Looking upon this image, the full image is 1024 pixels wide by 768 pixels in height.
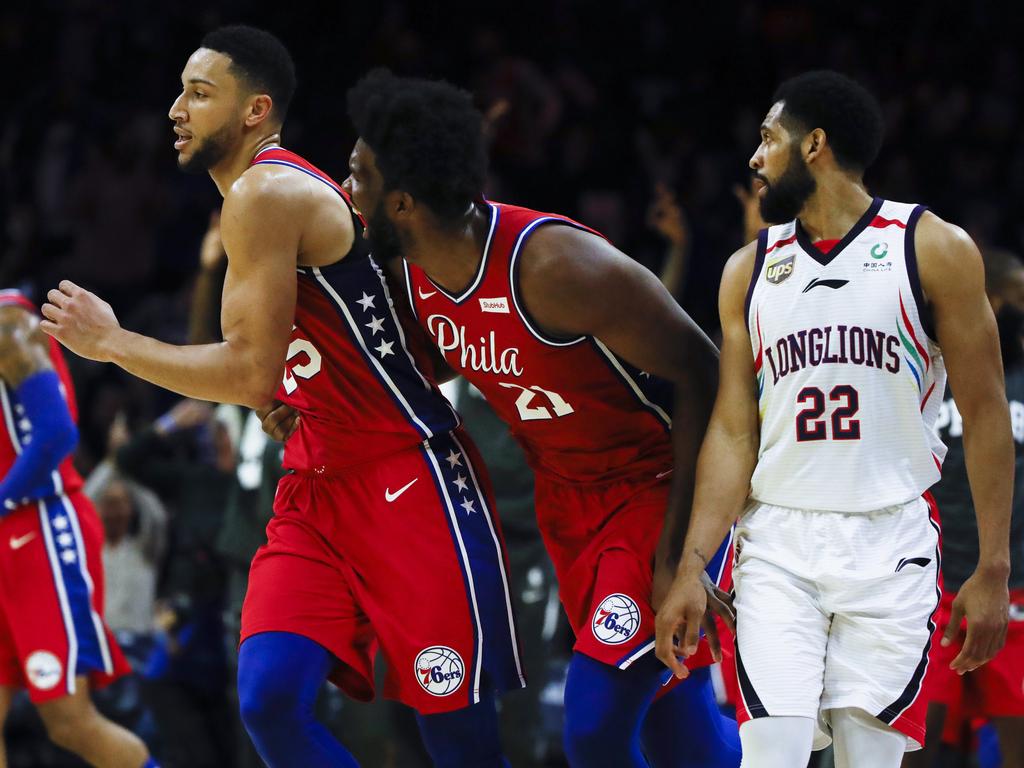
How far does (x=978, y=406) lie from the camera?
338 centimetres

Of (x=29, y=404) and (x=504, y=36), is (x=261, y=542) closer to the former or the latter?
(x=29, y=404)

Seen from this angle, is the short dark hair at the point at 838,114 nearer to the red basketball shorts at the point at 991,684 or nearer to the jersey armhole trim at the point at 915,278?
the jersey armhole trim at the point at 915,278

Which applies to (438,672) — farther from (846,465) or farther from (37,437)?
(37,437)

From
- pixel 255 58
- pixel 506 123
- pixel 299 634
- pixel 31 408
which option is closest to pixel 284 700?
pixel 299 634

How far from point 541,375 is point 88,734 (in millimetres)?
2461

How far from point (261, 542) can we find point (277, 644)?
2973mm

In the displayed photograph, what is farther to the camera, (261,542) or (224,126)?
(261,542)

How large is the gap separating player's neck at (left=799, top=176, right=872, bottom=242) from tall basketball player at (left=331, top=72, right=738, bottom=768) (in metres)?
0.39

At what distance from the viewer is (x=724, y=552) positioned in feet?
12.9

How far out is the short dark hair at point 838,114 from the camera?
3535mm

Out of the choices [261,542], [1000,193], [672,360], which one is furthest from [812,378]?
[1000,193]

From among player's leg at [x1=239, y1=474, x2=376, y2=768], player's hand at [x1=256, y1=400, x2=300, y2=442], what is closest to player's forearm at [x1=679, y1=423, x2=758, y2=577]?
player's leg at [x1=239, y1=474, x2=376, y2=768]

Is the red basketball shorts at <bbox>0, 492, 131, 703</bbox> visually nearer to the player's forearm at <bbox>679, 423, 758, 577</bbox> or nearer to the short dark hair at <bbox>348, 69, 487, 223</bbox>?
the short dark hair at <bbox>348, 69, 487, 223</bbox>

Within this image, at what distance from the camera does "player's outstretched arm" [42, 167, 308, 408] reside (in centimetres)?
360
